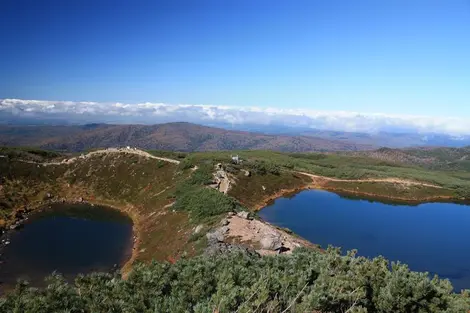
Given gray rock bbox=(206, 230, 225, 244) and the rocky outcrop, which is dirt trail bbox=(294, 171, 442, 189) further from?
gray rock bbox=(206, 230, 225, 244)

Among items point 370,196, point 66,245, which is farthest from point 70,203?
point 370,196

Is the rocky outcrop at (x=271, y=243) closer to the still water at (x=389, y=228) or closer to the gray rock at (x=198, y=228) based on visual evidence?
the gray rock at (x=198, y=228)

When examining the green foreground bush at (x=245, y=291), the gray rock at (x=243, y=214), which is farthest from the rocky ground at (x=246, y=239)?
the green foreground bush at (x=245, y=291)

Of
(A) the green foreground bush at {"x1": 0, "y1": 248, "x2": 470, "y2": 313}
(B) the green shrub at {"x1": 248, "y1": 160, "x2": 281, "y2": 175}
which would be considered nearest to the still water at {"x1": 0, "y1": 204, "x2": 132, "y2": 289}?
(A) the green foreground bush at {"x1": 0, "y1": 248, "x2": 470, "y2": 313}

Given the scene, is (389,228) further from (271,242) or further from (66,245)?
(66,245)

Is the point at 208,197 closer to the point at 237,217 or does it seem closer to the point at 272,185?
the point at 237,217
